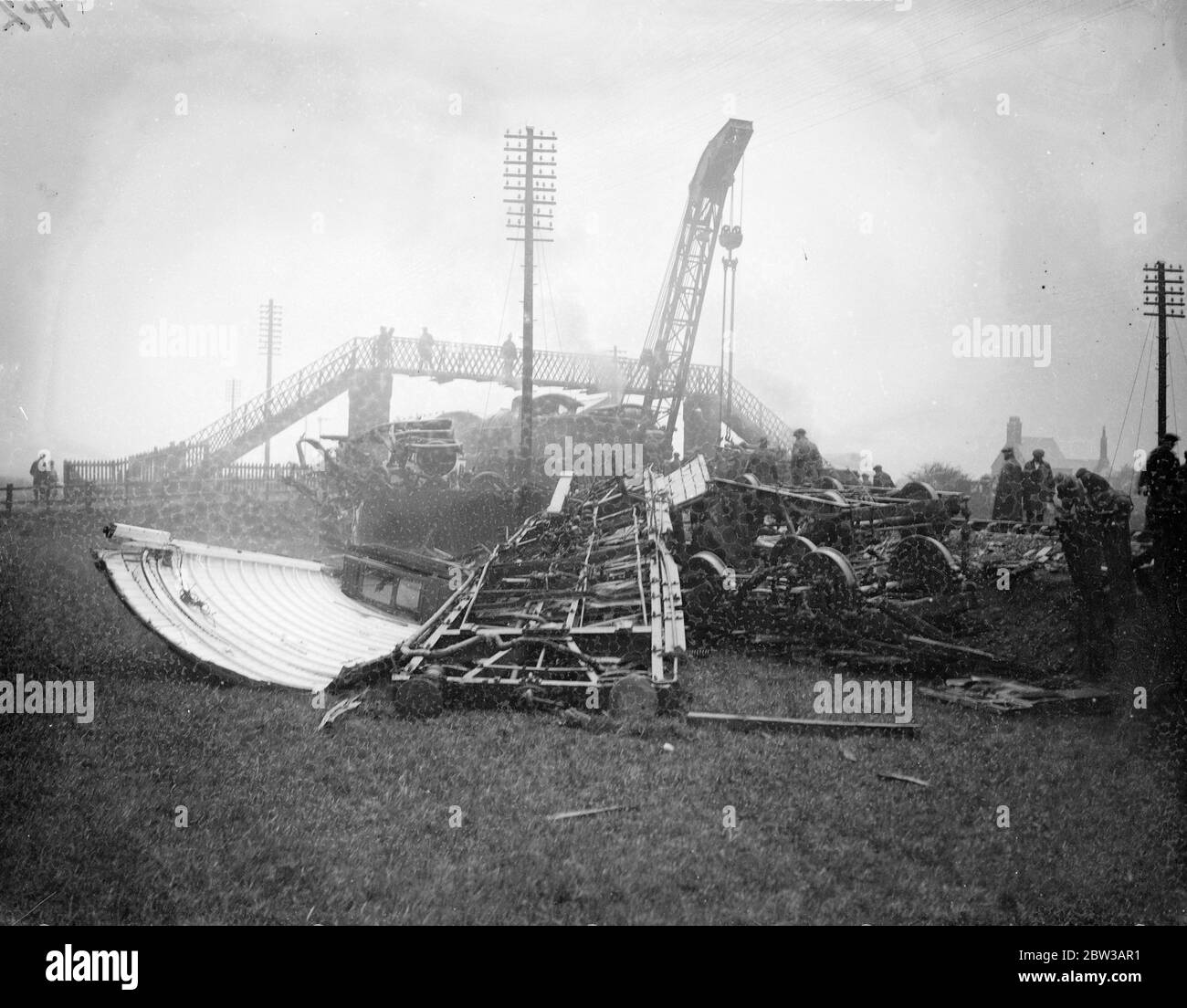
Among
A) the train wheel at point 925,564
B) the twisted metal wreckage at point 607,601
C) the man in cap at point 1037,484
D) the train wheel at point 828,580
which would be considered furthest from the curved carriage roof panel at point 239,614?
the man in cap at point 1037,484

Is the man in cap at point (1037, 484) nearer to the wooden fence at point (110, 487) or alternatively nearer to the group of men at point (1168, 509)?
the group of men at point (1168, 509)

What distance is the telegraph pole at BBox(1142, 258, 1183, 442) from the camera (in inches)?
205

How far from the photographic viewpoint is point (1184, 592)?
17.4ft

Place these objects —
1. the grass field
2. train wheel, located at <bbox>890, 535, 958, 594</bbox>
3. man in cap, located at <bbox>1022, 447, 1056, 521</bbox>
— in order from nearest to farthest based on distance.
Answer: the grass field, train wheel, located at <bbox>890, 535, 958, 594</bbox>, man in cap, located at <bbox>1022, 447, 1056, 521</bbox>

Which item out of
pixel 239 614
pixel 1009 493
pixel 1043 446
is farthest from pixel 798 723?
pixel 1009 493

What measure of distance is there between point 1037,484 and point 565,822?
9.87m

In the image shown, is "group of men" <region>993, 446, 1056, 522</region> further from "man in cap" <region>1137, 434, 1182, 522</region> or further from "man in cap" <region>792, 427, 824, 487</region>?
"man in cap" <region>1137, 434, 1182, 522</region>

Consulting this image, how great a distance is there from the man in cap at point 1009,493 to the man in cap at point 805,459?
2.70 metres

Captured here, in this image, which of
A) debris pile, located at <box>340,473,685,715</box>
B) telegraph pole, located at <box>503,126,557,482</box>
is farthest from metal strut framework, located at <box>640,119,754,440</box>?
debris pile, located at <box>340,473,685,715</box>

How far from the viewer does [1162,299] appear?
5.31 meters

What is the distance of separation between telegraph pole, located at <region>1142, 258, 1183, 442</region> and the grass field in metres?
2.44

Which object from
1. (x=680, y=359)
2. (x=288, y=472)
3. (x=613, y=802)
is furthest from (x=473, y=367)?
(x=613, y=802)

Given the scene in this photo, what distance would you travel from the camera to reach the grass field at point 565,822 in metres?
3.32

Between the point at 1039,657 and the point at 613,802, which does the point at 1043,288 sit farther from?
the point at 613,802
